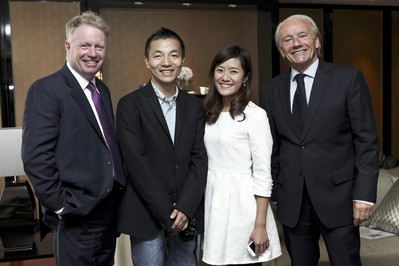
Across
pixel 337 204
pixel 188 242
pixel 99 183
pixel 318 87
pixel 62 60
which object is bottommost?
pixel 188 242

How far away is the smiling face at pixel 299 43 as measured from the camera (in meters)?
2.26

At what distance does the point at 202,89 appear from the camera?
4668 millimetres

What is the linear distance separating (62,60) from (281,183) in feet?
9.64

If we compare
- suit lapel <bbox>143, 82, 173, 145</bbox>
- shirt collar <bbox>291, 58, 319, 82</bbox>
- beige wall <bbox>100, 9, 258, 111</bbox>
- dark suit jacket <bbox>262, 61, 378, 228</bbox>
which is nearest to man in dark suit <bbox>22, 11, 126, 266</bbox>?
suit lapel <bbox>143, 82, 173, 145</bbox>

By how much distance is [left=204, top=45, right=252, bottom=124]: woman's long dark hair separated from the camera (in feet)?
7.14

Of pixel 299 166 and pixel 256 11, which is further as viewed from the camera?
pixel 256 11

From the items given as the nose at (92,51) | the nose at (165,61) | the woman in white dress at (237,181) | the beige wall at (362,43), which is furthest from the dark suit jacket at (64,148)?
the beige wall at (362,43)

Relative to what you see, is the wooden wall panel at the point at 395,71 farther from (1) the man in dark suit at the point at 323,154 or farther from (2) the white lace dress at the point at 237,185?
(2) the white lace dress at the point at 237,185

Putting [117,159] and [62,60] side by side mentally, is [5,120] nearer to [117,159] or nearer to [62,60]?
[62,60]

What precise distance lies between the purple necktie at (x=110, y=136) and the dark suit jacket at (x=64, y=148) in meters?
0.06

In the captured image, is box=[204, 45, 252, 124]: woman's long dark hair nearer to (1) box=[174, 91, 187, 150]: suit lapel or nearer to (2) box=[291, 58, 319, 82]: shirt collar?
(1) box=[174, 91, 187, 150]: suit lapel

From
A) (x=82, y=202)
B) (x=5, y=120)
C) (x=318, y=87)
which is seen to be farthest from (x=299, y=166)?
(x=5, y=120)

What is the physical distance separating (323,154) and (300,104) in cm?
27

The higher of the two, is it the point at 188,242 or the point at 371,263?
the point at 188,242
